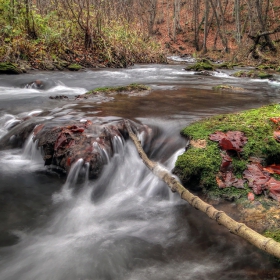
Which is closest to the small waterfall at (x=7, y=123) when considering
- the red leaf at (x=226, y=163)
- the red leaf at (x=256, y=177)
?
the red leaf at (x=226, y=163)

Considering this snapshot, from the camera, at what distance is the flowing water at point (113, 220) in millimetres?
2516

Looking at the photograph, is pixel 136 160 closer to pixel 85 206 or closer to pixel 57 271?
pixel 85 206

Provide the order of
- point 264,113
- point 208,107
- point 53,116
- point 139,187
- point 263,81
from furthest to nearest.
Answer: point 263,81
point 208,107
point 53,116
point 264,113
point 139,187

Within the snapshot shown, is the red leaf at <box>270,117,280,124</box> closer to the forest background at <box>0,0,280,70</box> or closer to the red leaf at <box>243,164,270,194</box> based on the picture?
the red leaf at <box>243,164,270,194</box>

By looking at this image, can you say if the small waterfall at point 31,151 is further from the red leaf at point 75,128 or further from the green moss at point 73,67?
Answer: the green moss at point 73,67

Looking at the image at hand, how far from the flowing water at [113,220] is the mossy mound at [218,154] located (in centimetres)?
28

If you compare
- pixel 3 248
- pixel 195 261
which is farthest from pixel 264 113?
pixel 3 248

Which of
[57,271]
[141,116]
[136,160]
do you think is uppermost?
[141,116]

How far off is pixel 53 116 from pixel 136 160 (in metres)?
1.95

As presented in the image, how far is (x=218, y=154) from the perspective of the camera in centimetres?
361

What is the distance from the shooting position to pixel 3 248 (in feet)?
9.28

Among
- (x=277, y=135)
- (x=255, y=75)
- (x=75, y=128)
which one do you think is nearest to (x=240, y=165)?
(x=277, y=135)

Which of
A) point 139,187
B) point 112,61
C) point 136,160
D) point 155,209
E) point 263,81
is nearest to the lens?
point 155,209

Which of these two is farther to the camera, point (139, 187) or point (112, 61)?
point (112, 61)
